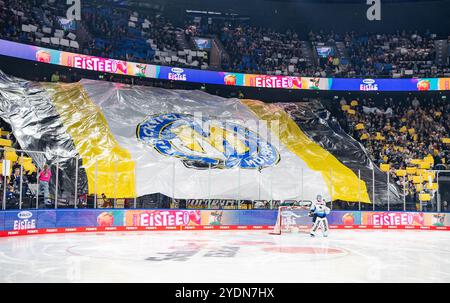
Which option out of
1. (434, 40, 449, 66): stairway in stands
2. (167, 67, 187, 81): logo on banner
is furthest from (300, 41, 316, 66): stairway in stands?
(167, 67, 187, 81): logo on banner

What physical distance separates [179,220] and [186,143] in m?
8.01

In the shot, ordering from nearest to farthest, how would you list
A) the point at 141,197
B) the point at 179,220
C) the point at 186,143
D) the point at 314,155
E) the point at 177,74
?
the point at 179,220 < the point at 141,197 < the point at 186,143 < the point at 314,155 < the point at 177,74

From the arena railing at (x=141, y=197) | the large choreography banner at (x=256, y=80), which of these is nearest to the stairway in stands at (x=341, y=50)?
the large choreography banner at (x=256, y=80)

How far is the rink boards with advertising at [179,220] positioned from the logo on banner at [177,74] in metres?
14.2

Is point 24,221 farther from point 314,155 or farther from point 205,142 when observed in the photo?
point 314,155

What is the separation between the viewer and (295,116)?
136 feet

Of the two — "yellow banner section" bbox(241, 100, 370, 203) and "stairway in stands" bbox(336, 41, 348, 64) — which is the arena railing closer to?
"yellow banner section" bbox(241, 100, 370, 203)

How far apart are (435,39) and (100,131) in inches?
1129

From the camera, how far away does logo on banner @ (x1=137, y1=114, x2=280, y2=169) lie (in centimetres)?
3300

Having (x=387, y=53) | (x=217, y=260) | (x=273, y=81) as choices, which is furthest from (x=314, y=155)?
(x=217, y=260)

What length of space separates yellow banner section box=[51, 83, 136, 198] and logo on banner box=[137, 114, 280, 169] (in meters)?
2.47

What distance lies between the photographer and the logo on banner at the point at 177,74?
39.5 m

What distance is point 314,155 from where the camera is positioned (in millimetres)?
36781
